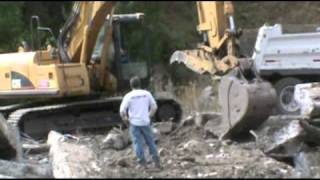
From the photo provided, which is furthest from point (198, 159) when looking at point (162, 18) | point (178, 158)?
point (162, 18)

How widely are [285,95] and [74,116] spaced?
167 inches

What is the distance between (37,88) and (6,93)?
0.89 metres

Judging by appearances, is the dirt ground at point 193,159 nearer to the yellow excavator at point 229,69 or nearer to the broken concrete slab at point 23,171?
the yellow excavator at point 229,69

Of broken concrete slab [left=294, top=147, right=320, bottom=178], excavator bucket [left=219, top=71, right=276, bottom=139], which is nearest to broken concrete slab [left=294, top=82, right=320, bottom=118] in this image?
excavator bucket [left=219, top=71, right=276, bottom=139]

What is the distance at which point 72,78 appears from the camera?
15.4m

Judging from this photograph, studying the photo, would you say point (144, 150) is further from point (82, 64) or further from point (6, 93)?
point (6, 93)

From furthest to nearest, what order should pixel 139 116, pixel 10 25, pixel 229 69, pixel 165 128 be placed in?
pixel 10 25 → pixel 165 128 → pixel 229 69 → pixel 139 116

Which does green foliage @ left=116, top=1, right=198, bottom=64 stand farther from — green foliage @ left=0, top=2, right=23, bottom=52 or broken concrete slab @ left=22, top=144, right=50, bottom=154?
broken concrete slab @ left=22, top=144, right=50, bottom=154

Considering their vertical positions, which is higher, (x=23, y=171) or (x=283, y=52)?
(x=283, y=52)

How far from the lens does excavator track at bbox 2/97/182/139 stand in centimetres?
1542

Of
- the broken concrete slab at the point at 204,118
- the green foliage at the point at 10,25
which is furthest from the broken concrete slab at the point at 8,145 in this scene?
the green foliage at the point at 10,25

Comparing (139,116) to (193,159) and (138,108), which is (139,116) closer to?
(138,108)

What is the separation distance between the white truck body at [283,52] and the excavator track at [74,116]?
6.68 ft

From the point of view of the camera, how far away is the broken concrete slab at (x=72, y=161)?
29.8 ft
